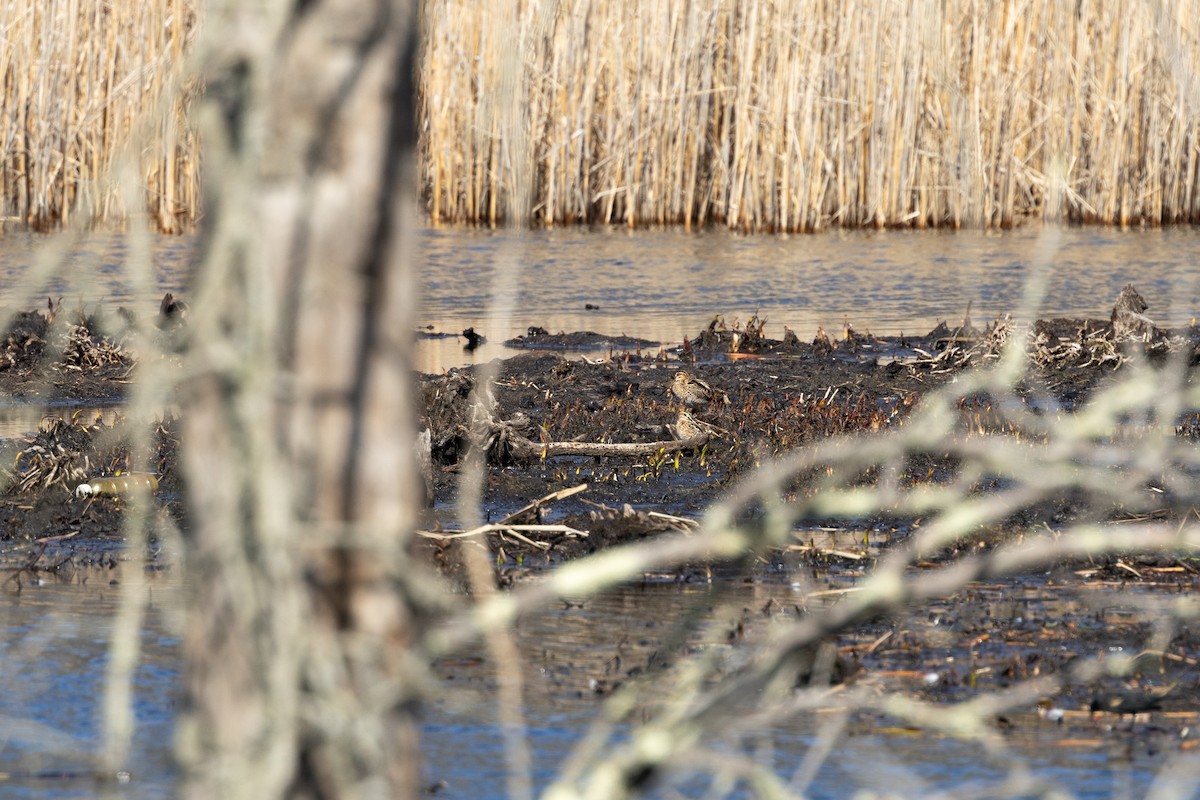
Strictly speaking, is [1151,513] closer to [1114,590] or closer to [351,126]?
[1114,590]

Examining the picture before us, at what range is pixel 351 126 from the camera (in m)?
1.73

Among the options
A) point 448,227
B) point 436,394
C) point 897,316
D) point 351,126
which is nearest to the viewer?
point 351,126

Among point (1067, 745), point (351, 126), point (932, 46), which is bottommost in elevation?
point (1067, 745)

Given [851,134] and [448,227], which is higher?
[851,134]

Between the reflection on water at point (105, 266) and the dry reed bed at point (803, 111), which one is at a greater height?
the dry reed bed at point (803, 111)

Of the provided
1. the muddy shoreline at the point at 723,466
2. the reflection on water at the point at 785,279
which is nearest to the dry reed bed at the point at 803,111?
the reflection on water at the point at 785,279

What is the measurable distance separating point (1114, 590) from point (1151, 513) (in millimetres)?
941

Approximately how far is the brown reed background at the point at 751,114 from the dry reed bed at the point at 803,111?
0.02 m

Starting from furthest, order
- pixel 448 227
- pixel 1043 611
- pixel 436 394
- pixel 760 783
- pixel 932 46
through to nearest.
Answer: pixel 448 227, pixel 436 394, pixel 1043 611, pixel 932 46, pixel 760 783

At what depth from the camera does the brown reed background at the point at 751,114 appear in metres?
15.9

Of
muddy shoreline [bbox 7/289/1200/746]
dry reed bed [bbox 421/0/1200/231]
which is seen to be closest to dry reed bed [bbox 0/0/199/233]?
dry reed bed [bbox 421/0/1200/231]

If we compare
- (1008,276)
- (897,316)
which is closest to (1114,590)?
(897,316)

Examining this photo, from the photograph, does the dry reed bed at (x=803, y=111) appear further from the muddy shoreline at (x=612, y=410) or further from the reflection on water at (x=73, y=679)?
the reflection on water at (x=73, y=679)

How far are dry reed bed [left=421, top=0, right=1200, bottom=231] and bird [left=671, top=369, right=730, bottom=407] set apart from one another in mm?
8223
